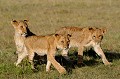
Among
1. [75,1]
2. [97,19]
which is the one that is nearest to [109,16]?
[97,19]

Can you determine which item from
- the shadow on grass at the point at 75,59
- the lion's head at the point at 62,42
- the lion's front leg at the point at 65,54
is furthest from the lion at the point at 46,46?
Answer: the lion's front leg at the point at 65,54

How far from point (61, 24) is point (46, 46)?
370 inches

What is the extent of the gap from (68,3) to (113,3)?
9.43 feet

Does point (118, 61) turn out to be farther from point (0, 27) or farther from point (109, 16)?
point (109, 16)

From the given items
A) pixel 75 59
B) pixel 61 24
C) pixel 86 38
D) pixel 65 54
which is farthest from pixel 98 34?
pixel 61 24

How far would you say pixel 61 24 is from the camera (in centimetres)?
1705

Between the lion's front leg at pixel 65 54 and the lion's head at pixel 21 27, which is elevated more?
the lion's head at pixel 21 27

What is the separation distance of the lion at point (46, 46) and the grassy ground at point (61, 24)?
0.19 meters

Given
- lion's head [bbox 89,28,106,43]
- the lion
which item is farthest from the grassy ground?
lion's head [bbox 89,28,106,43]

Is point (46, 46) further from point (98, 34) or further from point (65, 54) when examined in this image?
point (65, 54)

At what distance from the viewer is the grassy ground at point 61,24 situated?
25.3ft

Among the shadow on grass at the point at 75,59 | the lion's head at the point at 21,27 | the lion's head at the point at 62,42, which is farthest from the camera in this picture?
the shadow on grass at the point at 75,59

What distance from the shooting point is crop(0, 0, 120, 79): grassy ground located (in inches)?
303

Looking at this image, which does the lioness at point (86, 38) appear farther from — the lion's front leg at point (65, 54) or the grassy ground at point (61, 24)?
the grassy ground at point (61, 24)
